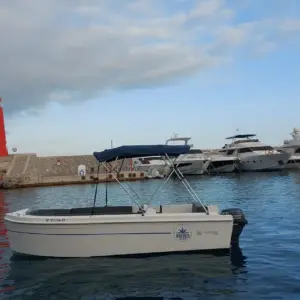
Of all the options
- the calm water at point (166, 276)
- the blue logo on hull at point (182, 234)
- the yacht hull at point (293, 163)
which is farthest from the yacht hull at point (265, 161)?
the blue logo on hull at point (182, 234)

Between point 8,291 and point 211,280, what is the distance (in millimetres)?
4181

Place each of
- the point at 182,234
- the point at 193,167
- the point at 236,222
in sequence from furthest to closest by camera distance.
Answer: the point at 193,167, the point at 236,222, the point at 182,234

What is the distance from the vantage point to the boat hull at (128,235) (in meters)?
10.4

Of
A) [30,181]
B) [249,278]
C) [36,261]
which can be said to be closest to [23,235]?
[36,261]

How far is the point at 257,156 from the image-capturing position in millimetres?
62156

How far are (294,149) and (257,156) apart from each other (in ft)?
26.0

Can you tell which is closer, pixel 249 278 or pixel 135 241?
pixel 249 278

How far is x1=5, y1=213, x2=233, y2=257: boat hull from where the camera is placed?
10.4 m

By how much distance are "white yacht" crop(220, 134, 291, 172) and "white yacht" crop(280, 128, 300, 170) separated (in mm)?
1798

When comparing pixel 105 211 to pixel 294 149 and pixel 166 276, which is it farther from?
pixel 294 149

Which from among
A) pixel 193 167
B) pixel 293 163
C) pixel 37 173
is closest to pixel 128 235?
pixel 37 173

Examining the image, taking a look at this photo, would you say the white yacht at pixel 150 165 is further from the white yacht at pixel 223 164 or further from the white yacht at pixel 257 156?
the white yacht at pixel 257 156

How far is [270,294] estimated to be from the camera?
8.27 metres

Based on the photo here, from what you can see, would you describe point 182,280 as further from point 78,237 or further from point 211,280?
point 78,237
